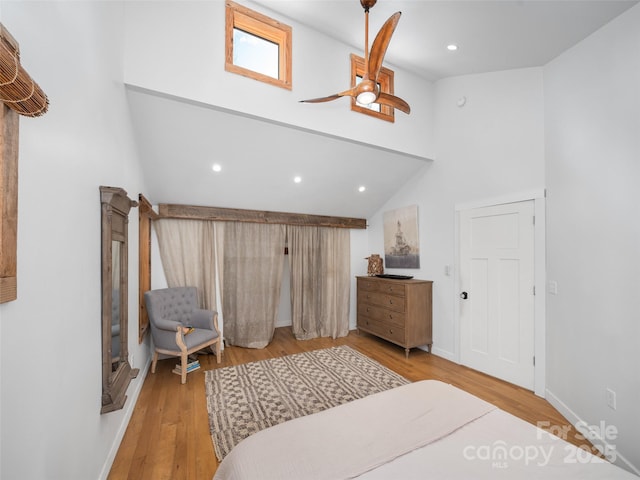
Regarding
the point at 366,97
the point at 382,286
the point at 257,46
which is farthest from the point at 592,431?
the point at 257,46

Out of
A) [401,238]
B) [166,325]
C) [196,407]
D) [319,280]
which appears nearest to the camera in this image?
[196,407]

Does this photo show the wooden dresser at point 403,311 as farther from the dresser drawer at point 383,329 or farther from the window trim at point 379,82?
the window trim at point 379,82

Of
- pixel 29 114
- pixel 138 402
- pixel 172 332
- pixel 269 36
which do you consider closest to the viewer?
pixel 29 114

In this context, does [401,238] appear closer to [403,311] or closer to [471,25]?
[403,311]

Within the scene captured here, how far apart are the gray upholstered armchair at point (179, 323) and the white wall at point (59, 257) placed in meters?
1.28

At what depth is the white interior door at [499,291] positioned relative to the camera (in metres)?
3.00

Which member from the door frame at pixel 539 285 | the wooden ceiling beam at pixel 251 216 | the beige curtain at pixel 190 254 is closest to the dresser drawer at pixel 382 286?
the wooden ceiling beam at pixel 251 216

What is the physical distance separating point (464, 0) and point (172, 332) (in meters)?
4.19

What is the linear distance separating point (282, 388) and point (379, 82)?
3.78 m

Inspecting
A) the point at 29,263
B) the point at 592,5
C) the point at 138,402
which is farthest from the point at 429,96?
the point at 138,402

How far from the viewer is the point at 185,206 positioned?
12.9 feet

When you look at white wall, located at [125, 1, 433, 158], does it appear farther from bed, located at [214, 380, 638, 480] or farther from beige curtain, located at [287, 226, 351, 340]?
bed, located at [214, 380, 638, 480]

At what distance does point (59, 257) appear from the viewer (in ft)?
3.99

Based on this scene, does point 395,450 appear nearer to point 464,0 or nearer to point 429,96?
point 464,0
